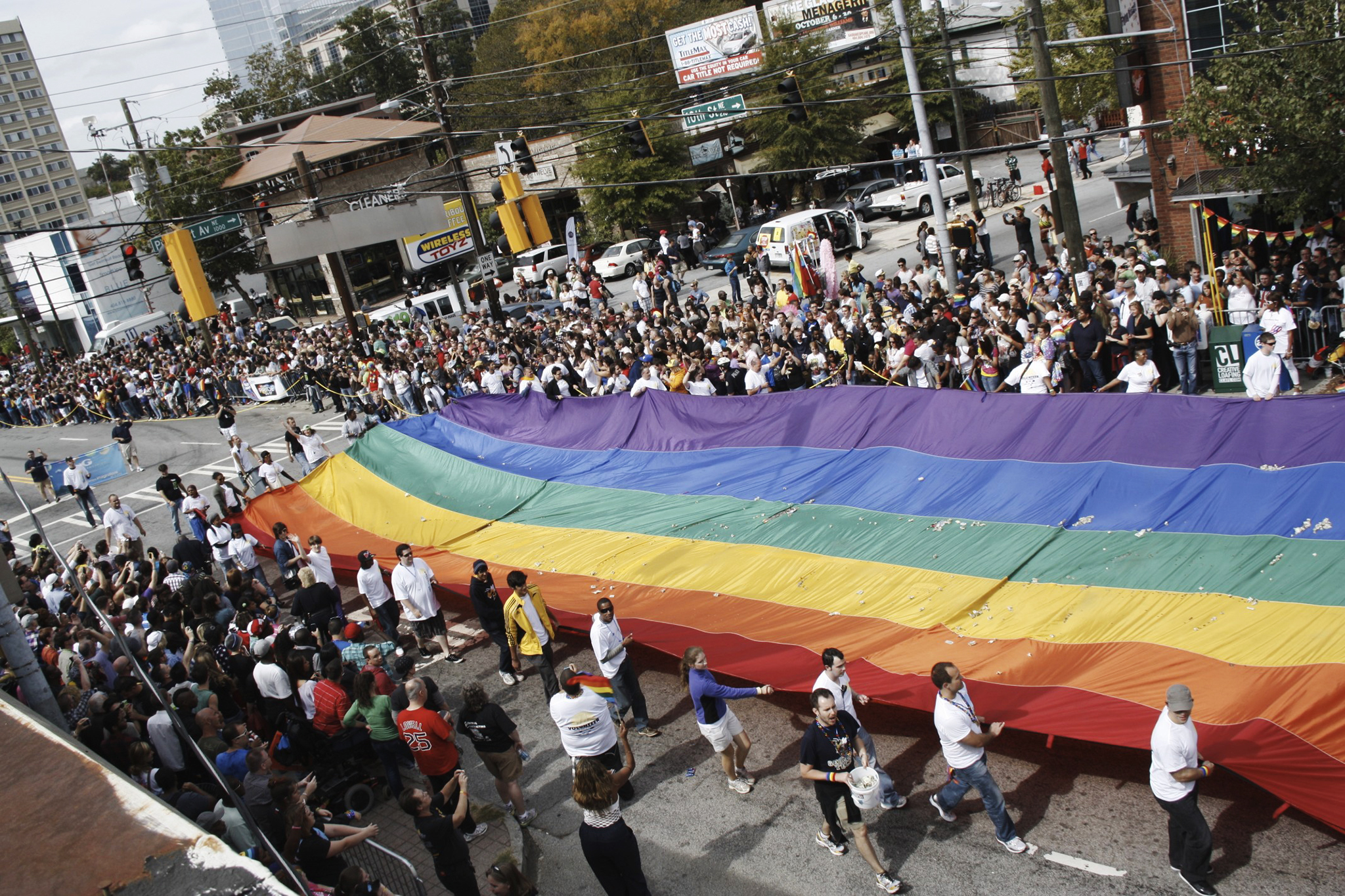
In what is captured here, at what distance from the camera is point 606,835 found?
6.39 metres

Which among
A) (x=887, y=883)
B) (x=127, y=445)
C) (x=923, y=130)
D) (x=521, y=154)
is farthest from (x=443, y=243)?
(x=887, y=883)

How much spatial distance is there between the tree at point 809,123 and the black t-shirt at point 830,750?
120 feet

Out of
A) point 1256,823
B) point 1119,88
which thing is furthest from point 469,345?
point 1256,823

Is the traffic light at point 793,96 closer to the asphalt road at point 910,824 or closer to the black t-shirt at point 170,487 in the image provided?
the asphalt road at point 910,824

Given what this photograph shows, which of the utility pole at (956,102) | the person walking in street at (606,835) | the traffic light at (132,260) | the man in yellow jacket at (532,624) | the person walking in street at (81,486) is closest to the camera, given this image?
the person walking in street at (606,835)

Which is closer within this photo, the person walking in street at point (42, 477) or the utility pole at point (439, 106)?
the utility pole at point (439, 106)

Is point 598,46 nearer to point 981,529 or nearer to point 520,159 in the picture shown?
point 520,159

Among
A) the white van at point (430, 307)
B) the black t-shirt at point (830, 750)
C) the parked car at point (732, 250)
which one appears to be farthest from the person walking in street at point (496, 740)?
the white van at point (430, 307)

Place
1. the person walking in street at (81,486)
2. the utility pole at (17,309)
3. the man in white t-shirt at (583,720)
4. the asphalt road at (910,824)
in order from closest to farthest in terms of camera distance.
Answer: the asphalt road at (910,824) < the man in white t-shirt at (583,720) < the person walking in street at (81,486) < the utility pole at (17,309)

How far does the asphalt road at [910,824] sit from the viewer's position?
6.55 meters

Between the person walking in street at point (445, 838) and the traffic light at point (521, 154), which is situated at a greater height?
the traffic light at point (521, 154)

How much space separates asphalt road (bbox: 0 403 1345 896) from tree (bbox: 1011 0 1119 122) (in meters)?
30.1

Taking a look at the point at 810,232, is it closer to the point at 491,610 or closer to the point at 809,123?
the point at 809,123

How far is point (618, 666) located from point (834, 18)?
4741 cm
